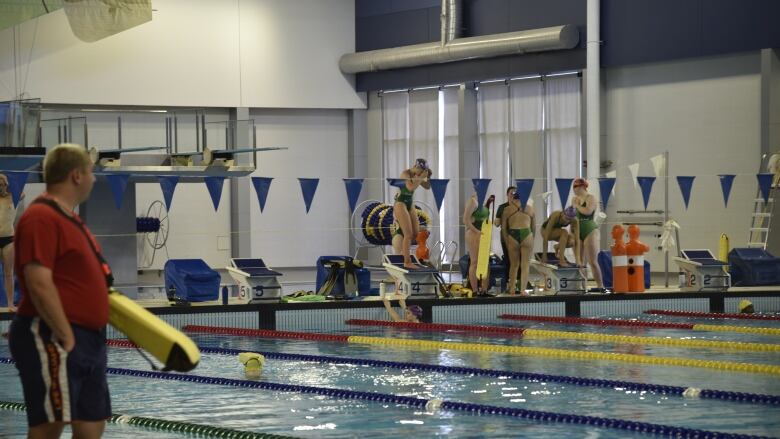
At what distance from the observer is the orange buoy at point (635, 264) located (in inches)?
544

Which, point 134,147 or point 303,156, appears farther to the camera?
point 303,156

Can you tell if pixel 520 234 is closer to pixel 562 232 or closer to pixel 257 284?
pixel 562 232

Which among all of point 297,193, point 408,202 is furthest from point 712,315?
point 297,193

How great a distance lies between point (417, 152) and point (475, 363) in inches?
539

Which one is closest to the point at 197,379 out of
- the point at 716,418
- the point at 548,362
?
the point at 548,362

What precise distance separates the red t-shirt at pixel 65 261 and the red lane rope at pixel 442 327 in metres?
7.97

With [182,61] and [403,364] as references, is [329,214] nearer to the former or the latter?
[182,61]

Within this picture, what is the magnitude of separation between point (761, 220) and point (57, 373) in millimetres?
14117

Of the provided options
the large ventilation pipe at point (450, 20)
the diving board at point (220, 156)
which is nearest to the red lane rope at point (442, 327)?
the diving board at point (220, 156)

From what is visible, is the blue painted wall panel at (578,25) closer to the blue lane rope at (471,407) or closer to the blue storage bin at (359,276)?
the blue storage bin at (359,276)

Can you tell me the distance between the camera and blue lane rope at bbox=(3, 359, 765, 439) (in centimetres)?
575

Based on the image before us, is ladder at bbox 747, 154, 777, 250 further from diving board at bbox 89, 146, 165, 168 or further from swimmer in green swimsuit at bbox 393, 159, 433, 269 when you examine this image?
diving board at bbox 89, 146, 165, 168

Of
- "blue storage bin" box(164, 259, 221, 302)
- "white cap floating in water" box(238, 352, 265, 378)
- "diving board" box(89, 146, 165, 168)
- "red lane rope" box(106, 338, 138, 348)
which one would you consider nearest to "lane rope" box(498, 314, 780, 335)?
"blue storage bin" box(164, 259, 221, 302)

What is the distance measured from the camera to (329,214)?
75.8 feet
